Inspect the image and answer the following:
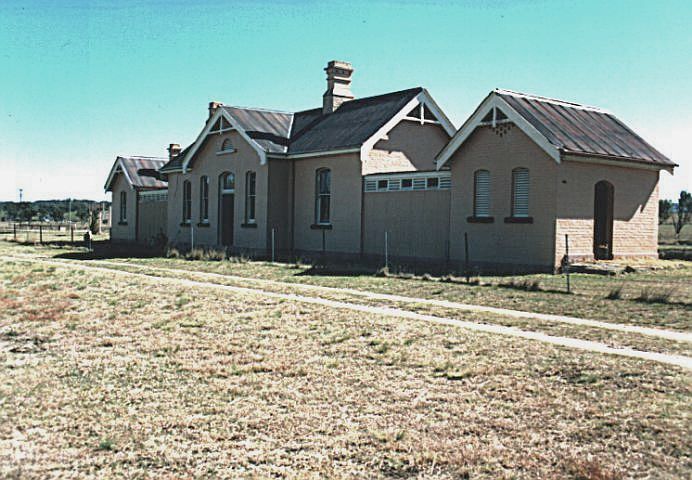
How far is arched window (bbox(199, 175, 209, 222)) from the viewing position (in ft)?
113

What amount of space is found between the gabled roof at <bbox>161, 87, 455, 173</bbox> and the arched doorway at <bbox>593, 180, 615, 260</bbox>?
26.1 ft

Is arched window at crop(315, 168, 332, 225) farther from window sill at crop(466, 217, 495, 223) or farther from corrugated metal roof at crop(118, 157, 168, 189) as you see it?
corrugated metal roof at crop(118, 157, 168, 189)

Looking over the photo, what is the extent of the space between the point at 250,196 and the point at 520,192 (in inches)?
516

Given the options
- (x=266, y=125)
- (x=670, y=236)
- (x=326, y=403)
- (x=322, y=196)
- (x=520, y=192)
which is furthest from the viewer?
(x=670, y=236)

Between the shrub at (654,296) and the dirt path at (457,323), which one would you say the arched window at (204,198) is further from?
the shrub at (654,296)

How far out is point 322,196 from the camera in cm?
2886

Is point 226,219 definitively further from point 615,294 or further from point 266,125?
point 615,294

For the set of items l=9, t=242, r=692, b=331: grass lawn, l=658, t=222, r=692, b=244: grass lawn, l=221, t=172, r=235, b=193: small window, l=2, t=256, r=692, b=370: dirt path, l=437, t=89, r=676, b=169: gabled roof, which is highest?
l=437, t=89, r=676, b=169: gabled roof

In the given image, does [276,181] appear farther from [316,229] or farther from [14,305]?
[14,305]

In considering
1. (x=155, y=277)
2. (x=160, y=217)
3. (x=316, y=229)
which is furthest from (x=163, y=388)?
(x=160, y=217)

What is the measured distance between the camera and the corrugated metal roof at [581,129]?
811 inches

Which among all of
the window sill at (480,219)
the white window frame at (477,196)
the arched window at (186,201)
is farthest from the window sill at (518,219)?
the arched window at (186,201)

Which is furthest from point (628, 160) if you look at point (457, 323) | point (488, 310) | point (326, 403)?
point (326, 403)

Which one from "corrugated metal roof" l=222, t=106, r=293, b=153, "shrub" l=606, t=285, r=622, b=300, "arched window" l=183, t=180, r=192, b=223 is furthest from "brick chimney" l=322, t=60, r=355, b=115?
"shrub" l=606, t=285, r=622, b=300
